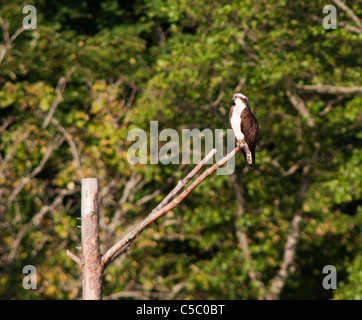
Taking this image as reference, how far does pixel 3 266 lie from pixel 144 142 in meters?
3.16

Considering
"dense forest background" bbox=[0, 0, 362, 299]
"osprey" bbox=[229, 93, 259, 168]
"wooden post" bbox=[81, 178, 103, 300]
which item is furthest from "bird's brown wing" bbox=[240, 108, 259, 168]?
"dense forest background" bbox=[0, 0, 362, 299]

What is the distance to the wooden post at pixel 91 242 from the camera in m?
3.62

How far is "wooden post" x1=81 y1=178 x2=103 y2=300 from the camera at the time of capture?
3621 mm

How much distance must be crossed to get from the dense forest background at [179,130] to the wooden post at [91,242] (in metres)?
6.00

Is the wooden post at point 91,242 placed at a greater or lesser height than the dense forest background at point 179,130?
lesser

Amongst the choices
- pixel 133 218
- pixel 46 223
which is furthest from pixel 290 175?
pixel 46 223

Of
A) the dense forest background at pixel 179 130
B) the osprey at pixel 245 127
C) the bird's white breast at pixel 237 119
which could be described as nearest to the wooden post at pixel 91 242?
the osprey at pixel 245 127

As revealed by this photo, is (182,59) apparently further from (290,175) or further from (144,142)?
(290,175)

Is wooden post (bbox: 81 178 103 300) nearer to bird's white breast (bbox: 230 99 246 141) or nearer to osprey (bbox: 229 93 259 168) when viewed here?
osprey (bbox: 229 93 259 168)

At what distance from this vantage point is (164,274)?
12312 millimetres

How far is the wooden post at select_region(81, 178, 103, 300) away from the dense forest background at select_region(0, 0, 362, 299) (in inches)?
236

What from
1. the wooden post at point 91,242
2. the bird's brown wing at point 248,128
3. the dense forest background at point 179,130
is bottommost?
the wooden post at point 91,242

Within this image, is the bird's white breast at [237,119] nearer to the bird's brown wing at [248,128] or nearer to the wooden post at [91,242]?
the bird's brown wing at [248,128]

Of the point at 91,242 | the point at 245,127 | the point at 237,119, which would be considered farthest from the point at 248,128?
the point at 91,242
